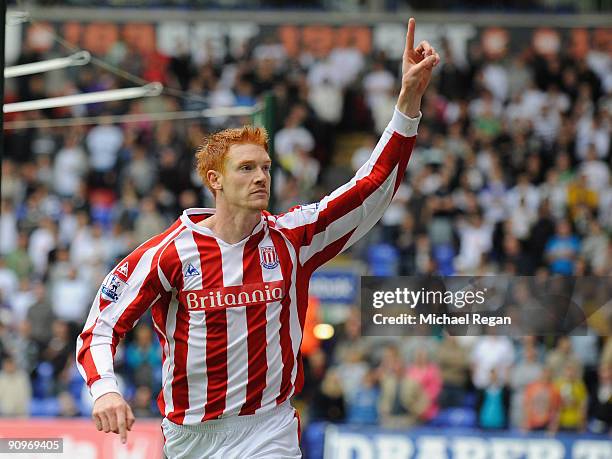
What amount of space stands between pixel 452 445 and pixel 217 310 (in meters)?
4.30

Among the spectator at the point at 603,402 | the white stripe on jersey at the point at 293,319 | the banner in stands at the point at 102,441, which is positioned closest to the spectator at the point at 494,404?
the spectator at the point at 603,402

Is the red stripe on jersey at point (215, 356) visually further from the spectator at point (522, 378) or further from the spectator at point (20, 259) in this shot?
the spectator at point (20, 259)

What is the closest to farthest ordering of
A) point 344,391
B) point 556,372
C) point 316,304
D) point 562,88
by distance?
point 316,304 → point 556,372 → point 344,391 → point 562,88

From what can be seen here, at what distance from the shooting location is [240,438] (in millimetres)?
4680

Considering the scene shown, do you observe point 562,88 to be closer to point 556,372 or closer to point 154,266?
point 556,372

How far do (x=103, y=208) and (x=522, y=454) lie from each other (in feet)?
26.2

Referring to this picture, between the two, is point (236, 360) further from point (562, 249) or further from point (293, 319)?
→ point (562, 249)

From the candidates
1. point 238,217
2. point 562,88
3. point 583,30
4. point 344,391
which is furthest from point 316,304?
point 583,30


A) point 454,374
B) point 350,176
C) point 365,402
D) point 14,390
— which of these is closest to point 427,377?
point 454,374

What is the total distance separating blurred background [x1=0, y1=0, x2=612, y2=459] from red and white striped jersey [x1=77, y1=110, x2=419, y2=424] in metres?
3.60

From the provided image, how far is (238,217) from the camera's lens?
4.78 m

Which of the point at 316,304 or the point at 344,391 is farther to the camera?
the point at 344,391

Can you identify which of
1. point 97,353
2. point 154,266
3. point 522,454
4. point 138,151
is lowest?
point 522,454

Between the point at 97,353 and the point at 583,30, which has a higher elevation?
the point at 583,30
